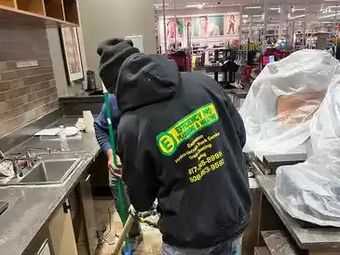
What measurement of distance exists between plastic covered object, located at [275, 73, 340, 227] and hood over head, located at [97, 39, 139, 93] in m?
1.05

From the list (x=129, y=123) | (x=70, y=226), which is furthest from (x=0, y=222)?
(x=129, y=123)

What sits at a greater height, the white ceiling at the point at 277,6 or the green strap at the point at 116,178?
the white ceiling at the point at 277,6

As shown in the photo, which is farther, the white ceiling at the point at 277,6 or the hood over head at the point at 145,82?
the white ceiling at the point at 277,6

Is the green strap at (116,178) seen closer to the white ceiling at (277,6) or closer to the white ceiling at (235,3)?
the white ceiling at (277,6)

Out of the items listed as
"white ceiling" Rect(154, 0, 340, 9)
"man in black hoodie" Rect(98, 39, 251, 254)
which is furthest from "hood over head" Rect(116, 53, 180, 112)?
"white ceiling" Rect(154, 0, 340, 9)

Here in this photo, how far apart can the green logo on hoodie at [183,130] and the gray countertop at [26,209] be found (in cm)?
67

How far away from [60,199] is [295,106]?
179 cm

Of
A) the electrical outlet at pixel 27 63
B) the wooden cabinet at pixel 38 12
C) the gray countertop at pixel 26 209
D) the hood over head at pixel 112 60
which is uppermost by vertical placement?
the wooden cabinet at pixel 38 12

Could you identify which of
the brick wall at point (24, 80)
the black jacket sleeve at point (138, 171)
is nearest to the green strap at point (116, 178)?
the black jacket sleeve at point (138, 171)

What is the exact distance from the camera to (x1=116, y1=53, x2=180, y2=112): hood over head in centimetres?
101

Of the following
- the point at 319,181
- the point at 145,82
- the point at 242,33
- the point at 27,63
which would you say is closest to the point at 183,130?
the point at 145,82

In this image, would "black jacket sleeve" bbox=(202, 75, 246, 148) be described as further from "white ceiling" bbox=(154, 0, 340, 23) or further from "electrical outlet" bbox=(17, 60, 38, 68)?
"white ceiling" bbox=(154, 0, 340, 23)

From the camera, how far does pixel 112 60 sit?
4.00 feet

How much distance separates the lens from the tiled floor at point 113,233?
2.39m
